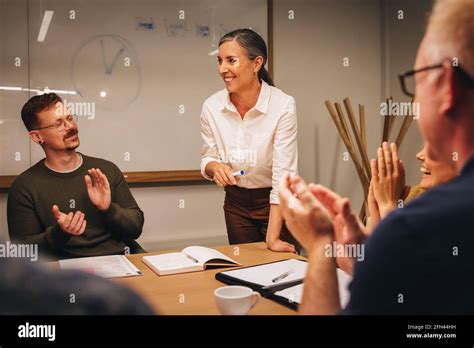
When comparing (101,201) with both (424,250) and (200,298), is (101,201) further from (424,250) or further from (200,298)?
(424,250)

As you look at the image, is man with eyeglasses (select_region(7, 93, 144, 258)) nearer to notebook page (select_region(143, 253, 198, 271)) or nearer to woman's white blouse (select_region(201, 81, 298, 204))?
notebook page (select_region(143, 253, 198, 271))

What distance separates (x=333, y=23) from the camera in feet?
7.19

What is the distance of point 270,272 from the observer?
104cm

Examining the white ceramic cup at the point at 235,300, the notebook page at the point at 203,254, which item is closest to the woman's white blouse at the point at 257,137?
the notebook page at the point at 203,254

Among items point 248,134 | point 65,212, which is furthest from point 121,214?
point 248,134

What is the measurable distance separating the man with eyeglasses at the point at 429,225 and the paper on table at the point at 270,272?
0.96ft

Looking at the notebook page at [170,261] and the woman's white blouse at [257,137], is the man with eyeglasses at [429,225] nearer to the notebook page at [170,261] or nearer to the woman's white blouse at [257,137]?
the notebook page at [170,261]

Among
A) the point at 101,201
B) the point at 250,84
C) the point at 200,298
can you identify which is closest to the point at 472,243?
the point at 200,298

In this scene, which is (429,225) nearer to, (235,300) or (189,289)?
(235,300)

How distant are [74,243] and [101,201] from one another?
15 cm

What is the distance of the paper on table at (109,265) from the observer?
107 centimetres

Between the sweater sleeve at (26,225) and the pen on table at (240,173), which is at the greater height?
the pen on table at (240,173)

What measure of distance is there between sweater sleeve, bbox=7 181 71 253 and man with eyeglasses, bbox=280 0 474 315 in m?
0.91

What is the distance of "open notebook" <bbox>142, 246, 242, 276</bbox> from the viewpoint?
1.10 metres
